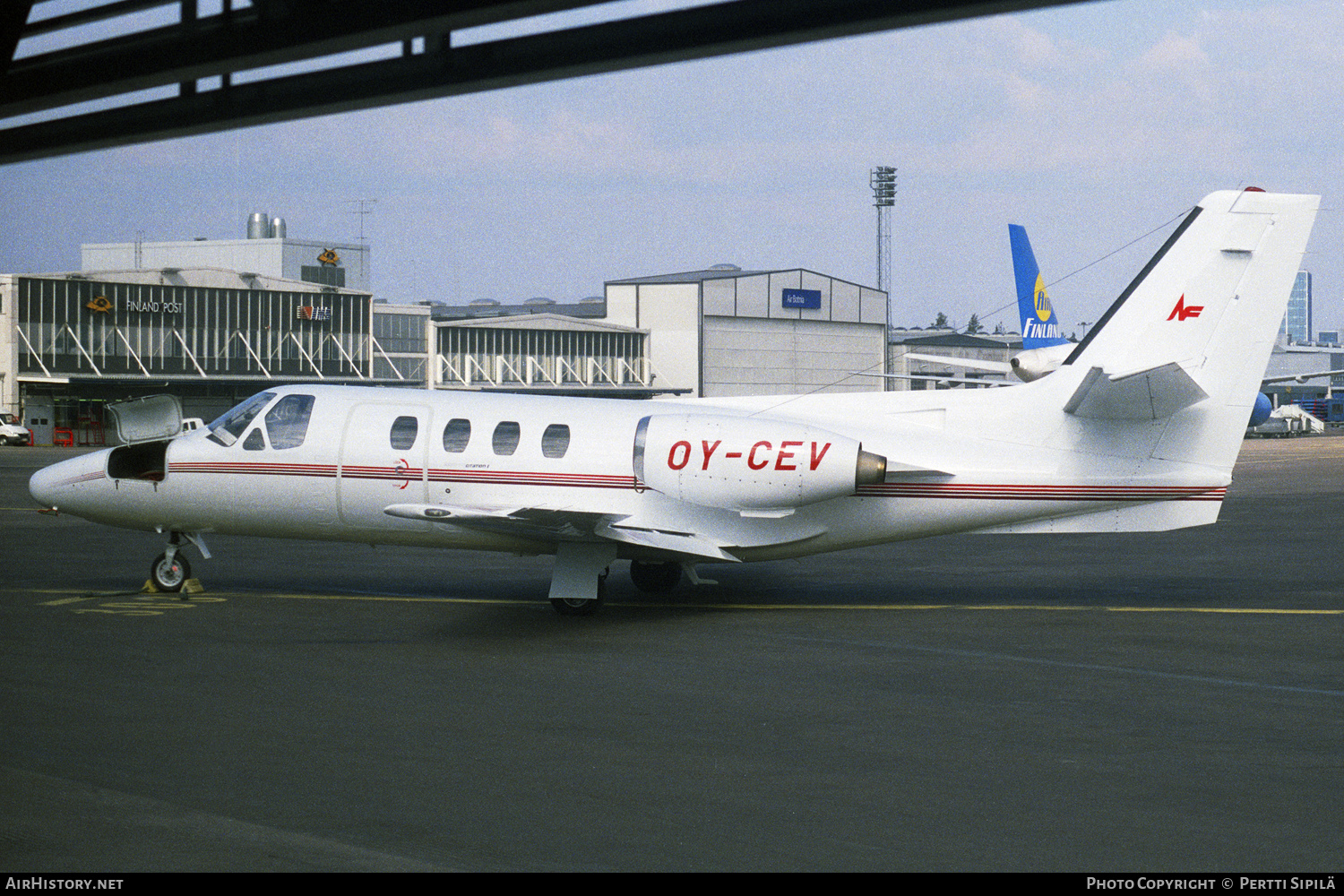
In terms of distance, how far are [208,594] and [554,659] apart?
6.56m

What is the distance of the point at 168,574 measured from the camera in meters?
17.0

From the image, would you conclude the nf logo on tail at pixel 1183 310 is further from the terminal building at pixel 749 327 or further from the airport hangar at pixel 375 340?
the terminal building at pixel 749 327

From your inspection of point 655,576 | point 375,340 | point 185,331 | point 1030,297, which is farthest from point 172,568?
point 375,340

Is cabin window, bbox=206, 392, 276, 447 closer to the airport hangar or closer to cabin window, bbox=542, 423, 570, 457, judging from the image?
cabin window, bbox=542, 423, 570, 457

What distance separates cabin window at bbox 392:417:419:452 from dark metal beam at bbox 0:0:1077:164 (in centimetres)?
812

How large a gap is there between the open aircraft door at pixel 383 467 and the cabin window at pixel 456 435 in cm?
23

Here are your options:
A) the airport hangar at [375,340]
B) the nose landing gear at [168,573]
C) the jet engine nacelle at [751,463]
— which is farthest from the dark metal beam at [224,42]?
the airport hangar at [375,340]

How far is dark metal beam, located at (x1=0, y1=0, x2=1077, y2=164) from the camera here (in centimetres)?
567

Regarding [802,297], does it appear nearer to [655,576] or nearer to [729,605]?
[655,576]

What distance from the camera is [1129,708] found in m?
10.8

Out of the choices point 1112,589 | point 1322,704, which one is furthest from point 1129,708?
point 1112,589

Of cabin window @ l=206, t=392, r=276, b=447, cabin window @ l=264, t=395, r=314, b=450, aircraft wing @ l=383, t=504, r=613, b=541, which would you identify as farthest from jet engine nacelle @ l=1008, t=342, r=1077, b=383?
cabin window @ l=206, t=392, r=276, b=447
